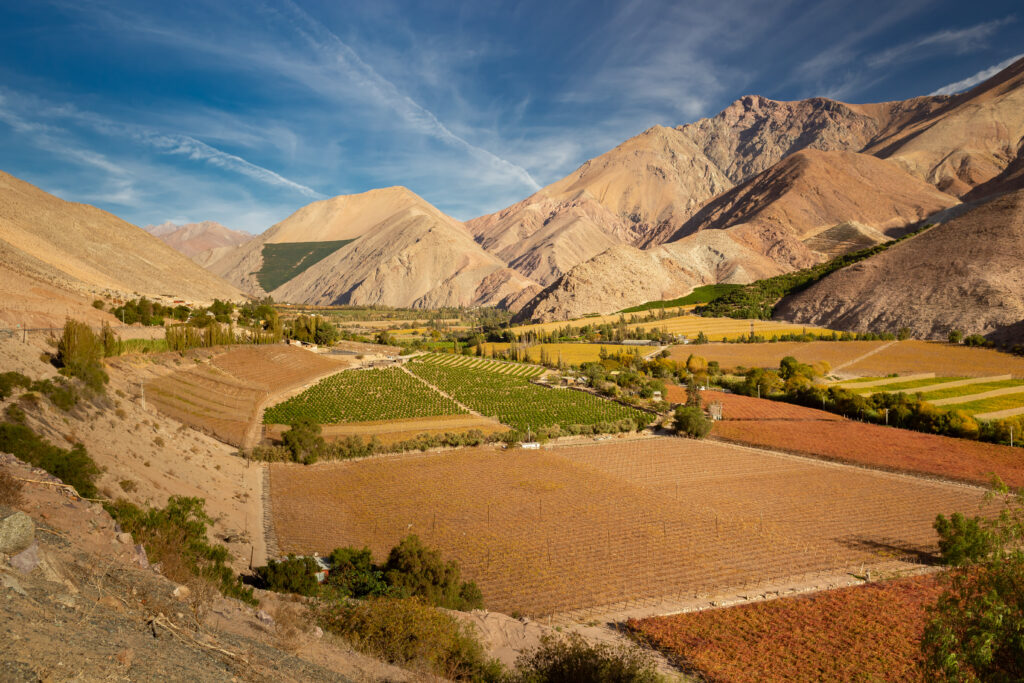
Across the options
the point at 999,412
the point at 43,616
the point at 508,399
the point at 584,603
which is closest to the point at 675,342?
the point at 508,399

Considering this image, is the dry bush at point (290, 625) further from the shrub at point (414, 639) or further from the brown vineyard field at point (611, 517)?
the brown vineyard field at point (611, 517)

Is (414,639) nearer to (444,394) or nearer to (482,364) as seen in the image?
(444,394)

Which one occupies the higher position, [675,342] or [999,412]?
[675,342]

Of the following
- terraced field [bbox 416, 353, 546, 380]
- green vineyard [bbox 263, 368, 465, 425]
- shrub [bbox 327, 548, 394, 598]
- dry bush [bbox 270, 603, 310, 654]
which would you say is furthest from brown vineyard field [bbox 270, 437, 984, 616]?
terraced field [bbox 416, 353, 546, 380]

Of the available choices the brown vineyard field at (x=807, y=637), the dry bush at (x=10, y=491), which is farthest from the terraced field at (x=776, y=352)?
the dry bush at (x=10, y=491)

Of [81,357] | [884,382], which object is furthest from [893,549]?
[81,357]

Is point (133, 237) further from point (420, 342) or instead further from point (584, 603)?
point (584, 603)
